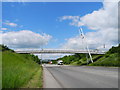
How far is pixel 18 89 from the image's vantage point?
28.6 feet

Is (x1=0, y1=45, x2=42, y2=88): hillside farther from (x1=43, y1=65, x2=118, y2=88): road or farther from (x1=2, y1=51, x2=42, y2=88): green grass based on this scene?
(x1=43, y1=65, x2=118, y2=88): road

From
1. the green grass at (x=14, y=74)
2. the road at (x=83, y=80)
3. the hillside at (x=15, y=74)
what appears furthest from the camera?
the road at (x=83, y=80)

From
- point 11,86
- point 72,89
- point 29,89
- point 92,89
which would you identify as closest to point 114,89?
point 92,89

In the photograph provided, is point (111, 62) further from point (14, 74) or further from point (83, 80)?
point (14, 74)

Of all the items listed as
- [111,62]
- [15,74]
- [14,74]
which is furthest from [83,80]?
[111,62]

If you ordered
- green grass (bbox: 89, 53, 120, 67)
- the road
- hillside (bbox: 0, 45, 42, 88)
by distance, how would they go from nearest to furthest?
hillside (bbox: 0, 45, 42, 88) < the road < green grass (bbox: 89, 53, 120, 67)

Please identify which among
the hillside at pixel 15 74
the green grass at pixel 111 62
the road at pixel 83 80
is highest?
the hillside at pixel 15 74

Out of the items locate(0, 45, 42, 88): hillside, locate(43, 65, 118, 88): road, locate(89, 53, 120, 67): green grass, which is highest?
locate(0, 45, 42, 88): hillside

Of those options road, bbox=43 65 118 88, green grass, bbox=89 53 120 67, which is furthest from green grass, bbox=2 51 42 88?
green grass, bbox=89 53 120 67

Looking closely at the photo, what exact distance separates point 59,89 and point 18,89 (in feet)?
7.51

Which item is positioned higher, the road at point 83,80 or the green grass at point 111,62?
the road at point 83,80

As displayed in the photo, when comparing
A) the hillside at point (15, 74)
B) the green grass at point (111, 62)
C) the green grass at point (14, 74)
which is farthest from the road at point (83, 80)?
the green grass at point (111, 62)

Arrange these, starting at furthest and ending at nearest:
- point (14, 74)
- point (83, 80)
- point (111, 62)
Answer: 1. point (111, 62)
2. point (83, 80)
3. point (14, 74)

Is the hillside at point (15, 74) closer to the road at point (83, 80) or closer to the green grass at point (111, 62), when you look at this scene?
the road at point (83, 80)
